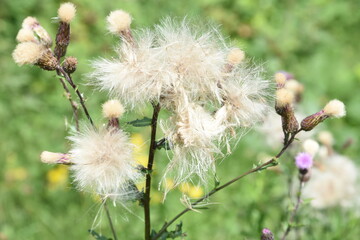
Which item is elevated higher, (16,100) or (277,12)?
(277,12)

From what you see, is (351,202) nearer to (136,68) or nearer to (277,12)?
(136,68)

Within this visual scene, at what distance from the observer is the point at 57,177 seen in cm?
323

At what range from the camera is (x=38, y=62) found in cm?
141

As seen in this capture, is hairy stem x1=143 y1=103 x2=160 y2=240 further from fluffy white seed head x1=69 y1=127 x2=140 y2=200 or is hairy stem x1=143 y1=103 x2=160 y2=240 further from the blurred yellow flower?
the blurred yellow flower

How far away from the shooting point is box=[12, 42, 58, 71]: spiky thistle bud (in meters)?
1.37

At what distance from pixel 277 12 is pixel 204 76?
12.2ft

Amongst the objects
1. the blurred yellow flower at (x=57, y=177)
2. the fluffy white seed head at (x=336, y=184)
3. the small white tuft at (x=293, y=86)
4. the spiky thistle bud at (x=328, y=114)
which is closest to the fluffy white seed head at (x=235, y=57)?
the spiky thistle bud at (x=328, y=114)

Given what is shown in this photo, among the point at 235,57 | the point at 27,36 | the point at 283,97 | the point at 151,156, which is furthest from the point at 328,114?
the point at 27,36

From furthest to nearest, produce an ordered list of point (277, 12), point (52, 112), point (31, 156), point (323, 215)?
point (277, 12) → point (52, 112) → point (31, 156) → point (323, 215)

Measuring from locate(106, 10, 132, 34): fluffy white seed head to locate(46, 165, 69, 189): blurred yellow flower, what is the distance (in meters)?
1.86

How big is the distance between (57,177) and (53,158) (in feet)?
6.07

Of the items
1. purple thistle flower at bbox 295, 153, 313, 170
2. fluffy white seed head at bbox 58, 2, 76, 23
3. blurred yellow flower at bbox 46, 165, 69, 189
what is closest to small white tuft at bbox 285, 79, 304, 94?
purple thistle flower at bbox 295, 153, 313, 170

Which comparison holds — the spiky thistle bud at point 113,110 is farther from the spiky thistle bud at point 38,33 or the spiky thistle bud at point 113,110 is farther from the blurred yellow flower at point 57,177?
the blurred yellow flower at point 57,177

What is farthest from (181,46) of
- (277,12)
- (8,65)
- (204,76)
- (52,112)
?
(277,12)
